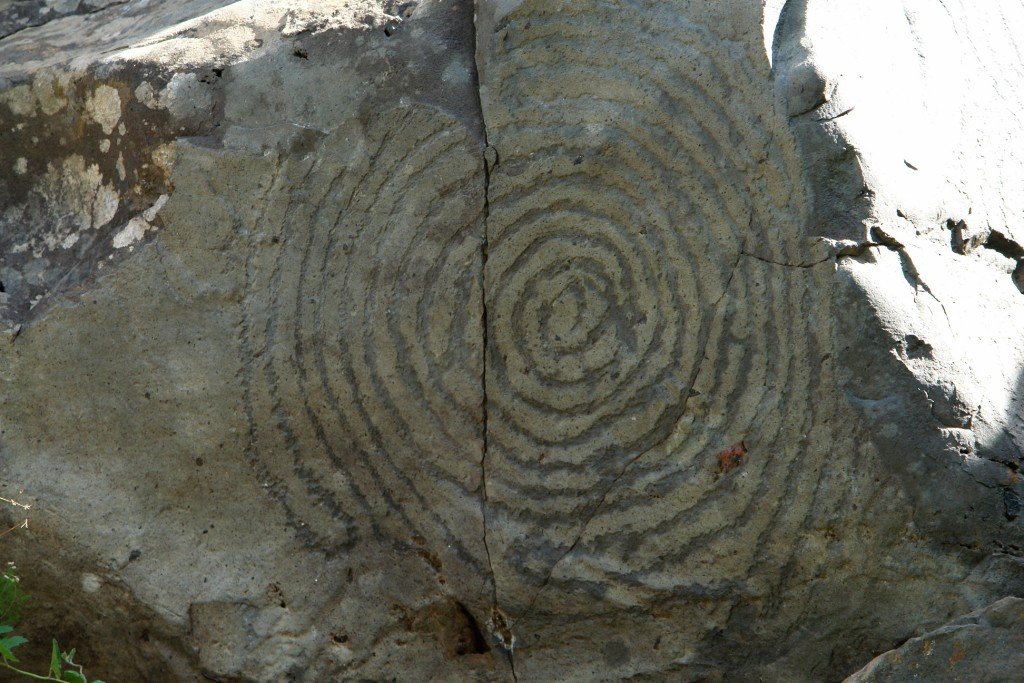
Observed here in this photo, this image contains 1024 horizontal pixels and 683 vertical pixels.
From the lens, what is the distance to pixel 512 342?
2285 mm

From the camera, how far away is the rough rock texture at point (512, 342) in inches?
81.8

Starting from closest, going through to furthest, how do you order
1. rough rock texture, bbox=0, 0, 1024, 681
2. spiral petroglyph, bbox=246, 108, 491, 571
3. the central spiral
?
1. rough rock texture, bbox=0, 0, 1024, 681
2. the central spiral
3. spiral petroglyph, bbox=246, 108, 491, 571

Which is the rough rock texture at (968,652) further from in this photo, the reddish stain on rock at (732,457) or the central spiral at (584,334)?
the central spiral at (584,334)

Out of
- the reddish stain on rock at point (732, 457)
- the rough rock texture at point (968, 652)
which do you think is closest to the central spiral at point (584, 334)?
the reddish stain on rock at point (732, 457)

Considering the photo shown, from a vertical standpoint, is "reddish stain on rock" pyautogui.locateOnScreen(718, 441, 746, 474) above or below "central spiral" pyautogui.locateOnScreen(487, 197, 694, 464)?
below

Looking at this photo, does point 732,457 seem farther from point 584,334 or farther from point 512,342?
point 512,342

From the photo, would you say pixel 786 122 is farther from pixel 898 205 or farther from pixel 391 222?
pixel 391 222

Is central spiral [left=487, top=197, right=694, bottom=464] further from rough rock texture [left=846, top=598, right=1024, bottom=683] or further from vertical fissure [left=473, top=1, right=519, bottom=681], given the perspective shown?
rough rock texture [left=846, top=598, right=1024, bottom=683]

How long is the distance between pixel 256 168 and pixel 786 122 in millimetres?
1166

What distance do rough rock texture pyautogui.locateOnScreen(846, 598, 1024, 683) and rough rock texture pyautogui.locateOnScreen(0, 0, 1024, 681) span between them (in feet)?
0.22

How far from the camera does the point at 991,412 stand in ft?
6.86

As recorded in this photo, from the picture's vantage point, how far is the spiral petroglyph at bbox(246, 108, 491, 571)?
230cm

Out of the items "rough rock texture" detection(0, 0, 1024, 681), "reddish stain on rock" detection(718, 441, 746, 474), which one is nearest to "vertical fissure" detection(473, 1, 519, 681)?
"rough rock texture" detection(0, 0, 1024, 681)

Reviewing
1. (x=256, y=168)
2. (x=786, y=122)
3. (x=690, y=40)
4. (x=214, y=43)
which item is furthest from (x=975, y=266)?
(x=214, y=43)
